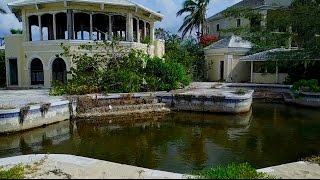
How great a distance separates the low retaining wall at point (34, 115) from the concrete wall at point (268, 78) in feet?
62.7

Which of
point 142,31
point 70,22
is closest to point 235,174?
point 70,22

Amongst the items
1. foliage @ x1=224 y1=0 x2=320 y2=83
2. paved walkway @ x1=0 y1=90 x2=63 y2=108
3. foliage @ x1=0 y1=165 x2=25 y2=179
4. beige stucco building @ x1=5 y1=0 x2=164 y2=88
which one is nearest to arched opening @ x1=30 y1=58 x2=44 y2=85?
beige stucco building @ x1=5 y1=0 x2=164 y2=88

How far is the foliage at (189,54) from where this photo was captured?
30.8 metres

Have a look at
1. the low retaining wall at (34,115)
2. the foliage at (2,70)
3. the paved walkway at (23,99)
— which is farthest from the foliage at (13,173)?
the foliage at (2,70)

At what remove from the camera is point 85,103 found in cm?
1655

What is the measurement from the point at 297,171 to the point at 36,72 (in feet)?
69.8

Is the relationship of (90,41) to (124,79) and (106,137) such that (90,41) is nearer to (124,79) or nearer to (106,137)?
(124,79)

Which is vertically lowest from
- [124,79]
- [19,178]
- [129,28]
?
[19,178]

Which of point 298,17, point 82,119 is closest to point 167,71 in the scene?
point 82,119

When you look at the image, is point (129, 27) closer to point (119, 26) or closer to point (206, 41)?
point (119, 26)

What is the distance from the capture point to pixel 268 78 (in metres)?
29.6

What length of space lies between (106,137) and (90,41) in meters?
11.7

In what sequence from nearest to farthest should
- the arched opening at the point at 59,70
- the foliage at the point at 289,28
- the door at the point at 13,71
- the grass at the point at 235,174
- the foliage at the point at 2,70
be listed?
the grass at the point at 235,174, the foliage at the point at 289,28, the arched opening at the point at 59,70, the door at the point at 13,71, the foliage at the point at 2,70

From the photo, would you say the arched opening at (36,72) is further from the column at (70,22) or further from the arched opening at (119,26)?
the arched opening at (119,26)
